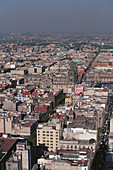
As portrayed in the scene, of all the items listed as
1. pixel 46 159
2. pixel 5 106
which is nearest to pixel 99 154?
pixel 46 159

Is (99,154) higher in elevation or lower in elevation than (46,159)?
lower

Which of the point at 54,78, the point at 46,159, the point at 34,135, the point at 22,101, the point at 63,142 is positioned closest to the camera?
the point at 46,159

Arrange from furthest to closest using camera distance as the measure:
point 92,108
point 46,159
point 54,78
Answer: point 54,78 < point 92,108 < point 46,159

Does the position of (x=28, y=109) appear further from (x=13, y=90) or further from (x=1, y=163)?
(x=1, y=163)

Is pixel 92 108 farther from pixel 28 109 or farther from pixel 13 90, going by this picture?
pixel 13 90

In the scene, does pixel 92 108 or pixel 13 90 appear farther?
pixel 13 90

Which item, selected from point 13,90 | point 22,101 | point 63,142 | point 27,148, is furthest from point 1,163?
point 13,90

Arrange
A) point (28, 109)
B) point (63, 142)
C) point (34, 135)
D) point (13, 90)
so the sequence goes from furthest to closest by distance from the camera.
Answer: point (13, 90)
point (28, 109)
point (34, 135)
point (63, 142)

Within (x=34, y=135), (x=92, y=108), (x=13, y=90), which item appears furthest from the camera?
(x=13, y=90)

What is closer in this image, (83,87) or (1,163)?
(1,163)
